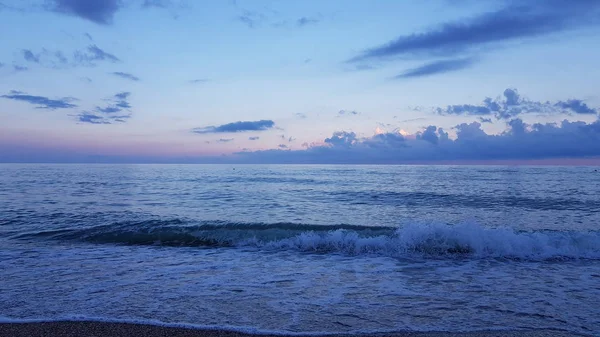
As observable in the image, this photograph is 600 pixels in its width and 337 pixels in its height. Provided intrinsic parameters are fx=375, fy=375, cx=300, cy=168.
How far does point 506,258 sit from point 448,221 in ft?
24.5

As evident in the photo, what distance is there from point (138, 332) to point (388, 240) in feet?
33.0

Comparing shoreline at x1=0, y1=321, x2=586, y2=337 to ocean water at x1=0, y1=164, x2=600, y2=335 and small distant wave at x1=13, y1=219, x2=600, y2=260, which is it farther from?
small distant wave at x1=13, y1=219, x2=600, y2=260

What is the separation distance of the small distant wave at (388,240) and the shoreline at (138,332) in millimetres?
6685

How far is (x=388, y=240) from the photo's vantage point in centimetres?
1406

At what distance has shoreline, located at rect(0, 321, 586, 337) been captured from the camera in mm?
5789

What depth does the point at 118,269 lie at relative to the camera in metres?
10.1

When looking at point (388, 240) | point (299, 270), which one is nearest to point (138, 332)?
point (299, 270)

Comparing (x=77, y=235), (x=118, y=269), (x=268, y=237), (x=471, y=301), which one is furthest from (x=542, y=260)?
(x=77, y=235)

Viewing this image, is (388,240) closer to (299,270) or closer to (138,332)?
(299,270)

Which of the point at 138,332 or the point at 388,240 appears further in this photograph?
the point at 388,240

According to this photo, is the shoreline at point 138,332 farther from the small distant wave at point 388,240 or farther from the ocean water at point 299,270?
the small distant wave at point 388,240

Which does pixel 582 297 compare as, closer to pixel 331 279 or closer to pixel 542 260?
pixel 542 260

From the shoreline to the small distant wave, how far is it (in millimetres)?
6685

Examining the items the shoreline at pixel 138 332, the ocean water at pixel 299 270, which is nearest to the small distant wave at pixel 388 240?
the ocean water at pixel 299 270
